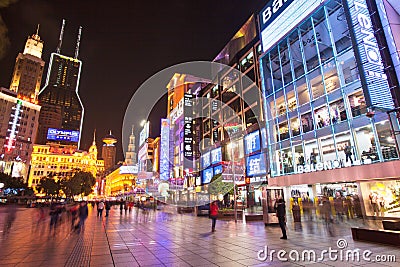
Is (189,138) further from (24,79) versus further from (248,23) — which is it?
(24,79)

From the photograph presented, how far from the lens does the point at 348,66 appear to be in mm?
21234

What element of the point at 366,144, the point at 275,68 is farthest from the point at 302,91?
the point at 366,144

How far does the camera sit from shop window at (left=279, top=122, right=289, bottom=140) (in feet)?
90.1

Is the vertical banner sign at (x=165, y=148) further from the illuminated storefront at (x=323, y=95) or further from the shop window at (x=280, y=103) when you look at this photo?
the shop window at (x=280, y=103)

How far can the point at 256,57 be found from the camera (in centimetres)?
3772

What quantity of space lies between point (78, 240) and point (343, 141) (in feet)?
69.5

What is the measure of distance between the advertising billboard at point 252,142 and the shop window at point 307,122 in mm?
7988

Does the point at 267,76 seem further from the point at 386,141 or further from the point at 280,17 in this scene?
the point at 386,141

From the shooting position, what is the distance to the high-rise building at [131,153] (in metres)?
171

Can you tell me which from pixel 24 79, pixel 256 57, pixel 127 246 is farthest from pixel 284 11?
pixel 24 79

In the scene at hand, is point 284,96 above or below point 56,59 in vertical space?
below

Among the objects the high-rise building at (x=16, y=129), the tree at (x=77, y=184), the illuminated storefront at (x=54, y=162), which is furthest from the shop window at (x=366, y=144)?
the illuminated storefront at (x=54, y=162)

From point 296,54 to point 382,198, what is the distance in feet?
57.4

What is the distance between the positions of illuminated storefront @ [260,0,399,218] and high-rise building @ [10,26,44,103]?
110 m
